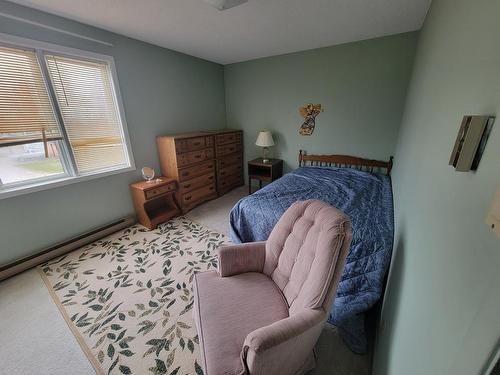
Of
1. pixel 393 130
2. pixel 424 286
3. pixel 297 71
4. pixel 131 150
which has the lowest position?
pixel 424 286

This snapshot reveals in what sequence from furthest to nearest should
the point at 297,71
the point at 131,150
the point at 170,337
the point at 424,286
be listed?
the point at 297,71
the point at 131,150
the point at 170,337
the point at 424,286

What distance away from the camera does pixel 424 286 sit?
27.3 inches

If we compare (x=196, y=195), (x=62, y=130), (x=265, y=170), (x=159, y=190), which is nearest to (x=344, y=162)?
(x=265, y=170)

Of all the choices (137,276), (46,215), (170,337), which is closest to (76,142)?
(46,215)

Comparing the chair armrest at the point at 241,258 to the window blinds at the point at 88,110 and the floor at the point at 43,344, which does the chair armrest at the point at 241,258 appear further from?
the window blinds at the point at 88,110

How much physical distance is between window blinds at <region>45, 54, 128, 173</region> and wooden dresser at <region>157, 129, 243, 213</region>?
64cm

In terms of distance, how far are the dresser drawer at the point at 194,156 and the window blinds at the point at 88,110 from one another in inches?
29.7

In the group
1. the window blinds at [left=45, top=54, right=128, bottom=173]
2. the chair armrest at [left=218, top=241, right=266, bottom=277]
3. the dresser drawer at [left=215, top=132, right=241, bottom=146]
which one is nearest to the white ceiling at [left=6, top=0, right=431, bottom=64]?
the window blinds at [left=45, top=54, right=128, bottom=173]

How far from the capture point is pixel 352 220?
1.76m

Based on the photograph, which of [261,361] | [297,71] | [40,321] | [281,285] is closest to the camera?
[261,361]

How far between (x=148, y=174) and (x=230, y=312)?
7.79 ft

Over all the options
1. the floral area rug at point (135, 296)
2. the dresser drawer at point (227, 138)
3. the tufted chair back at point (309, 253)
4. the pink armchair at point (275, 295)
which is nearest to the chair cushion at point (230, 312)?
the pink armchair at point (275, 295)

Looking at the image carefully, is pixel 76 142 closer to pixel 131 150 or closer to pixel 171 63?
pixel 131 150

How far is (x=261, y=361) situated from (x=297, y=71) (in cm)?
364
